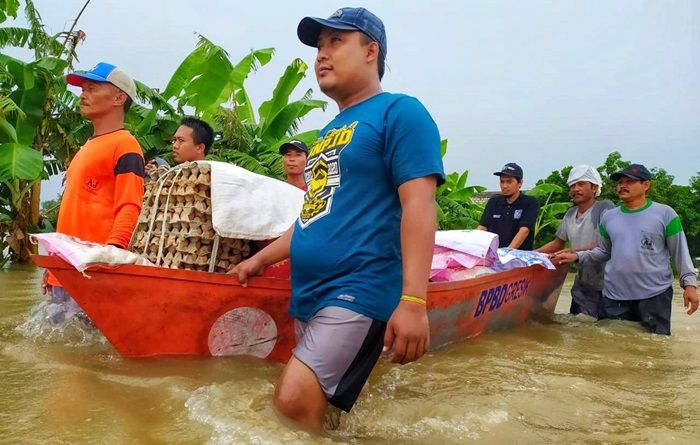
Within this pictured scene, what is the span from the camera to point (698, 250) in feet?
73.5

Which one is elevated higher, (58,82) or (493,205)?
(58,82)

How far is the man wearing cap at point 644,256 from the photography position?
439cm

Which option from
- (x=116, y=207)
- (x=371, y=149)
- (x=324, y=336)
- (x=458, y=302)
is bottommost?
(x=458, y=302)

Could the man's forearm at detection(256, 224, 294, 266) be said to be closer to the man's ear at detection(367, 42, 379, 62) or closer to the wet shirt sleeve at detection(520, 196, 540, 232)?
the man's ear at detection(367, 42, 379, 62)

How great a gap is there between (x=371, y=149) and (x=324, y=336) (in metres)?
0.62

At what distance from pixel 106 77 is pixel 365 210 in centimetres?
188

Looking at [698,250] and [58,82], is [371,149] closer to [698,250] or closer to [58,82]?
[58,82]

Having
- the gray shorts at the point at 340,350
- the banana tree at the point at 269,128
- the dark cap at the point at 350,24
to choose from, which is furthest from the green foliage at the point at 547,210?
the gray shorts at the point at 340,350

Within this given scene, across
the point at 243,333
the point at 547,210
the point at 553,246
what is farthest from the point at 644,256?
the point at 547,210

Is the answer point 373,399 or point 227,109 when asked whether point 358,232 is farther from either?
point 227,109

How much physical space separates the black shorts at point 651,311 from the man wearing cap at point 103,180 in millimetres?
3788

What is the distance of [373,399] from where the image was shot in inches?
95.8

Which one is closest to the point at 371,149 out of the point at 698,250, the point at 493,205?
the point at 493,205

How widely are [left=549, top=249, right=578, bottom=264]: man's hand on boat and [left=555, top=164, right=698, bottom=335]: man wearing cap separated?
15.0 inches
